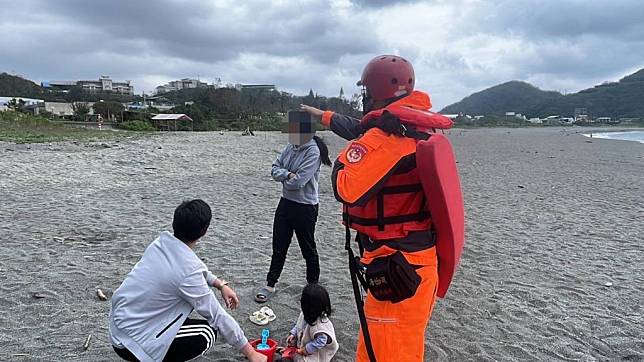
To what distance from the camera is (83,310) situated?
4.65 metres

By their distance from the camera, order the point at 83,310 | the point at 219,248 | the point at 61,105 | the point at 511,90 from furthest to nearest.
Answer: the point at 511,90 < the point at 61,105 < the point at 219,248 < the point at 83,310

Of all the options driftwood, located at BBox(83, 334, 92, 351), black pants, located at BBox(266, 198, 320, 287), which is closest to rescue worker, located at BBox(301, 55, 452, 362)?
black pants, located at BBox(266, 198, 320, 287)

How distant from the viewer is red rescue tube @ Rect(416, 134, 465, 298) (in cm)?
236

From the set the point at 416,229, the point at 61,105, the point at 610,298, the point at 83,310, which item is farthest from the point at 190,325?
the point at 61,105

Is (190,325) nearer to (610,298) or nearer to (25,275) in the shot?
(25,275)

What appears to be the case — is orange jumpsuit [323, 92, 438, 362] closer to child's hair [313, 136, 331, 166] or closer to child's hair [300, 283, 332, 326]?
child's hair [300, 283, 332, 326]

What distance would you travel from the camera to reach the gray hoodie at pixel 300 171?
4.63 meters

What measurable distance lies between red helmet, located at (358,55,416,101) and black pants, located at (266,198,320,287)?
2274mm

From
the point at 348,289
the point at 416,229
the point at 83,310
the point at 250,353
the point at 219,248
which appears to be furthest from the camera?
the point at 219,248

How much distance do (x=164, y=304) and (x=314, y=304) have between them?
46.9 inches

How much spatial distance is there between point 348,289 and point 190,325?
2.72 m

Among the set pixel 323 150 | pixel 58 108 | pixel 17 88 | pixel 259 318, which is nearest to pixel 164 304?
pixel 259 318

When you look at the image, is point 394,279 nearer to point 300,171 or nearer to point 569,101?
point 300,171

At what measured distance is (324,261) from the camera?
663 centimetres
